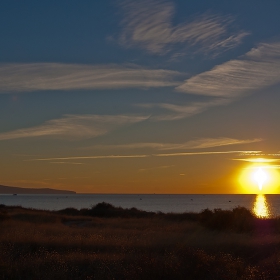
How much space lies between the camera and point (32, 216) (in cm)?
4441

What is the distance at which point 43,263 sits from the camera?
15.1 metres

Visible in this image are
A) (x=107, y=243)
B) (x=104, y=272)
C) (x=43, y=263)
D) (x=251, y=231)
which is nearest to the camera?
(x=104, y=272)

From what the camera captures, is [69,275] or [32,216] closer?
[69,275]

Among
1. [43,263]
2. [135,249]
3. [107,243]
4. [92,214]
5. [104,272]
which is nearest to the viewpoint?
[104,272]

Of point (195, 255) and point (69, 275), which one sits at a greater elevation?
point (195, 255)

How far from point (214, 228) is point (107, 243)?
1302cm

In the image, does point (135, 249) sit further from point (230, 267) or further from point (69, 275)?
point (230, 267)

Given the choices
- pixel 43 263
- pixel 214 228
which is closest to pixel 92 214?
pixel 214 228

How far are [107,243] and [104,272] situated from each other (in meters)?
6.76

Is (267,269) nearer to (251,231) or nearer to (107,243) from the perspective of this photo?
(107,243)

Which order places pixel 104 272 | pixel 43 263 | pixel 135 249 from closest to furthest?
pixel 104 272
pixel 43 263
pixel 135 249

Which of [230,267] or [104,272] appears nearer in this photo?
[230,267]

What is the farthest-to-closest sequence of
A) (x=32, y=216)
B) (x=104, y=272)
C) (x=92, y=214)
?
(x=92, y=214)
(x=32, y=216)
(x=104, y=272)

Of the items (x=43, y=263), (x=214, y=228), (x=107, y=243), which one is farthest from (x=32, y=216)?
(x=43, y=263)
